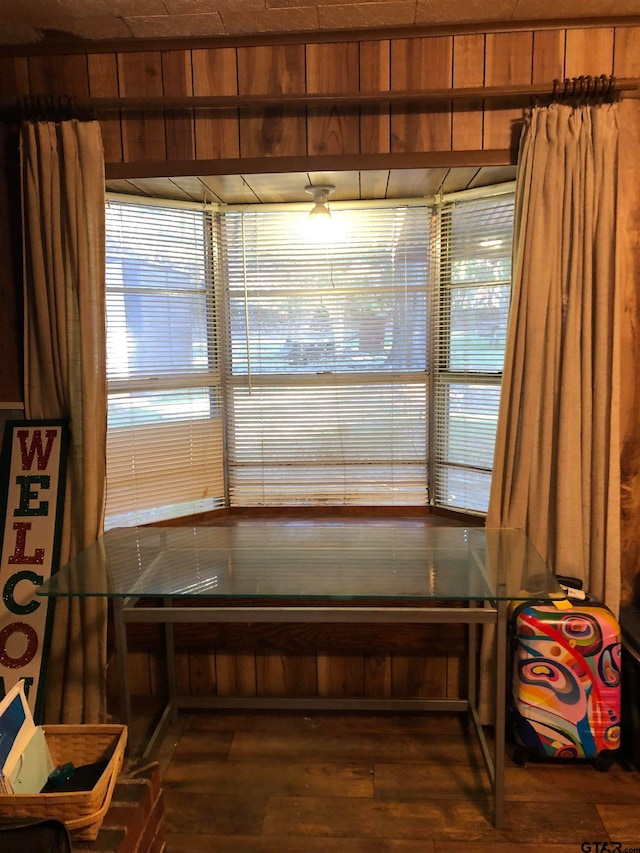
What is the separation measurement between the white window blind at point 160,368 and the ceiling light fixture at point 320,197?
0.55 meters

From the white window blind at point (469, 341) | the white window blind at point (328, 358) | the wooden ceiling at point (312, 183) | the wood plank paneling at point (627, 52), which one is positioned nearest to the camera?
the wood plank paneling at point (627, 52)

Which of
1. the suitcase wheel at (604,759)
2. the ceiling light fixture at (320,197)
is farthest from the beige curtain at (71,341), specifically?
the suitcase wheel at (604,759)

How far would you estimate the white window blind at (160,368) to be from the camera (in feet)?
8.43

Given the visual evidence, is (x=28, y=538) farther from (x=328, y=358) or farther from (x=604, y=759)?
(x=604, y=759)

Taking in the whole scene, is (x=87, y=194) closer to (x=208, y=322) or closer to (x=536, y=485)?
(x=208, y=322)

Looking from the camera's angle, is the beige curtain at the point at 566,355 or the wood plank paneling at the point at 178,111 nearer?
the beige curtain at the point at 566,355

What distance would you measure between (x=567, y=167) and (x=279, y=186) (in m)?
1.15

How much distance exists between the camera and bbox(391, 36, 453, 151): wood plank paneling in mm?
2096

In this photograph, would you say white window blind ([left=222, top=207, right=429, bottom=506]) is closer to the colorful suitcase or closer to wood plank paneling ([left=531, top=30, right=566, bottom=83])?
wood plank paneling ([left=531, top=30, right=566, bottom=83])

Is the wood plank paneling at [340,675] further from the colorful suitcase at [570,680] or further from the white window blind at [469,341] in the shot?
the white window blind at [469,341]

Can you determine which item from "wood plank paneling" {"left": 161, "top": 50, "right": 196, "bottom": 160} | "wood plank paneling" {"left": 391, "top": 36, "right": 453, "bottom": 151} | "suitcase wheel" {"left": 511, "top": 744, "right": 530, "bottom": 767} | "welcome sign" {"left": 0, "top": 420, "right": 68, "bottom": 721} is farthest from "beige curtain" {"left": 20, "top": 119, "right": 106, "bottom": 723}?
"suitcase wheel" {"left": 511, "top": 744, "right": 530, "bottom": 767}

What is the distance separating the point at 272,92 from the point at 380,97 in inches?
16.2

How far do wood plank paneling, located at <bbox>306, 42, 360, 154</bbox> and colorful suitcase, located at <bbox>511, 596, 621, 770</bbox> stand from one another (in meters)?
1.84

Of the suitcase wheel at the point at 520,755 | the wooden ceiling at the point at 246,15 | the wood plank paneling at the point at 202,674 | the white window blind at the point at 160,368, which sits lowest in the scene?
the suitcase wheel at the point at 520,755
